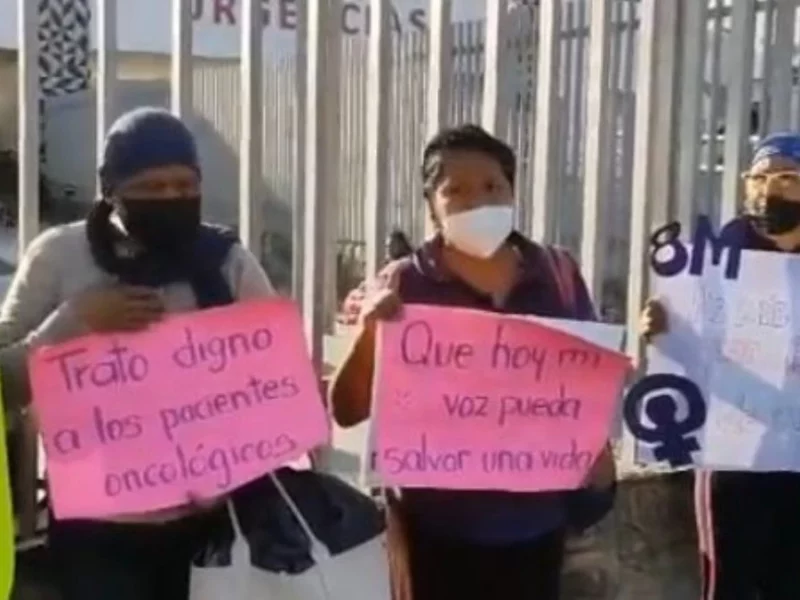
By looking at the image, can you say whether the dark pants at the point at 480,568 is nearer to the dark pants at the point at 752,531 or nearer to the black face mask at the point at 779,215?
the dark pants at the point at 752,531

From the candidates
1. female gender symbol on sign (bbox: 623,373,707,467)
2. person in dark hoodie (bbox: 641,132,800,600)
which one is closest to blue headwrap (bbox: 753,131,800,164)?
person in dark hoodie (bbox: 641,132,800,600)

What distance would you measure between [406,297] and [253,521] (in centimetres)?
58

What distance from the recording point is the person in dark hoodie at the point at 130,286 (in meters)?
3.24

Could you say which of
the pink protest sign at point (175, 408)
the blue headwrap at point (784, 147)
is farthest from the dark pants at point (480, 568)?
the blue headwrap at point (784, 147)

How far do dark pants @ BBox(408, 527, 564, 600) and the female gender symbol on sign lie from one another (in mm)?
676

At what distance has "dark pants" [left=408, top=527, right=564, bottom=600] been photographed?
3.58m

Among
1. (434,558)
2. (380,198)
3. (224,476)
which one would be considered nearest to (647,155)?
(380,198)

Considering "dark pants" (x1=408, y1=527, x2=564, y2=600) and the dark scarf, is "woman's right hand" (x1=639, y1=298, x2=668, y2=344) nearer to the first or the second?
"dark pants" (x1=408, y1=527, x2=564, y2=600)

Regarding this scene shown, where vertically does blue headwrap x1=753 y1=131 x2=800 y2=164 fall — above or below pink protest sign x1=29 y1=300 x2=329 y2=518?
above

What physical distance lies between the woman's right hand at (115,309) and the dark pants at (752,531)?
5.37ft

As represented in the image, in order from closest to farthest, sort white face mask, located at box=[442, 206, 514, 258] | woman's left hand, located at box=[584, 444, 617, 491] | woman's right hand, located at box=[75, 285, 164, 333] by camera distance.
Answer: woman's right hand, located at box=[75, 285, 164, 333] < white face mask, located at box=[442, 206, 514, 258] < woman's left hand, located at box=[584, 444, 617, 491]

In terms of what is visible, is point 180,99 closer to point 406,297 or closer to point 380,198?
point 380,198

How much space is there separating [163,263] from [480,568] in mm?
936

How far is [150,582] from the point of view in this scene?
10.9 ft
